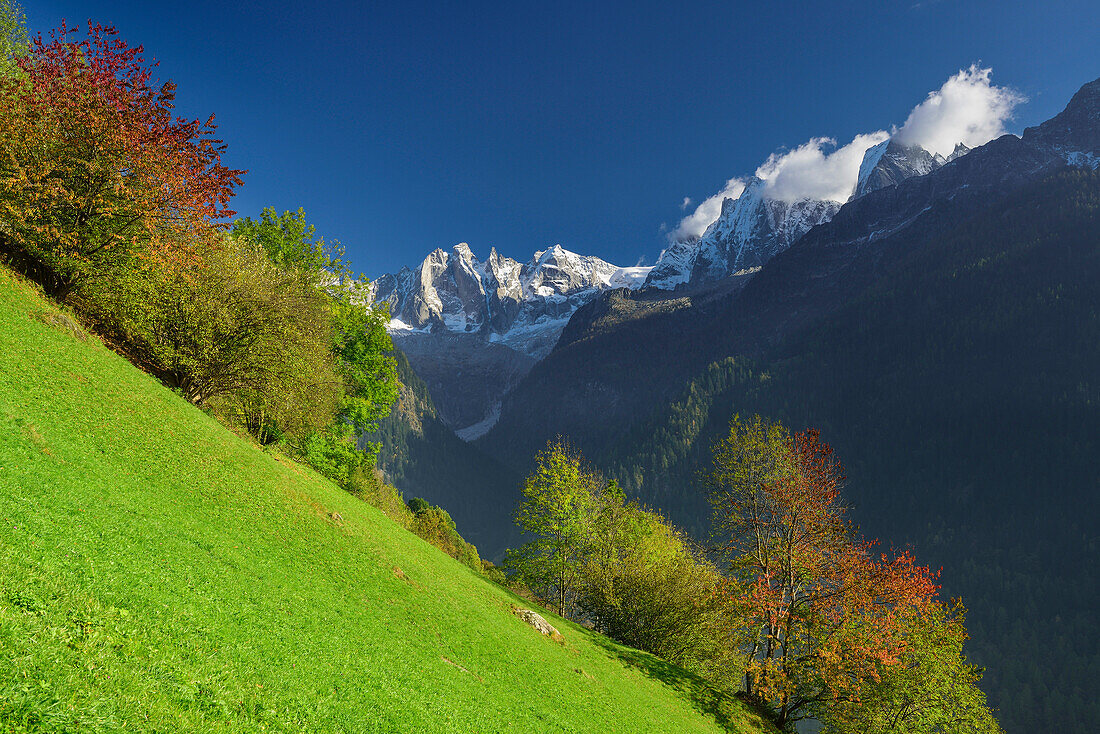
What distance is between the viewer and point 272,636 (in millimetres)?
12031

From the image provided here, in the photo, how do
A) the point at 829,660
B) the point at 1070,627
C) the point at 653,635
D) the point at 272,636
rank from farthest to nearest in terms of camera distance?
the point at 1070,627, the point at 653,635, the point at 829,660, the point at 272,636

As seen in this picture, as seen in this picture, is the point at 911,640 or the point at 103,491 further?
the point at 911,640

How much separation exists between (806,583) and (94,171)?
43.7 meters

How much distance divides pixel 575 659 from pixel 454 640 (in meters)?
9.25

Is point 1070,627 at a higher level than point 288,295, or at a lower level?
higher

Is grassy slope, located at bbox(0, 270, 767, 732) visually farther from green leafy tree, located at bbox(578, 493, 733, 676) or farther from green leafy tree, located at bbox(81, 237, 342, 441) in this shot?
green leafy tree, located at bbox(578, 493, 733, 676)

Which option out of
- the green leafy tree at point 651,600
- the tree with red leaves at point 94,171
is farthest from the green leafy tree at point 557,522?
the tree with red leaves at point 94,171

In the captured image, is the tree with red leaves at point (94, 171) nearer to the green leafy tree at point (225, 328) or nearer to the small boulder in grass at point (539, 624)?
the green leafy tree at point (225, 328)

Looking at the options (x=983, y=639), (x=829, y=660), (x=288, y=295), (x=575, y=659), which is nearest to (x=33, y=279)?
(x=288, y=295)

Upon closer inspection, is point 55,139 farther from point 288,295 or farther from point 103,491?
point 103,491

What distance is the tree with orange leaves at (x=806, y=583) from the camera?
87.0 ft

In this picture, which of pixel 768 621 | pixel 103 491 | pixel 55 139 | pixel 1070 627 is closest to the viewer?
pixel 103 491

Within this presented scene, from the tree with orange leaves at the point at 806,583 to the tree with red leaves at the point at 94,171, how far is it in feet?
111

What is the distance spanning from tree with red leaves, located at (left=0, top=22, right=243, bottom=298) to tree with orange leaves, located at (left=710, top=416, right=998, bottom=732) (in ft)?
111
